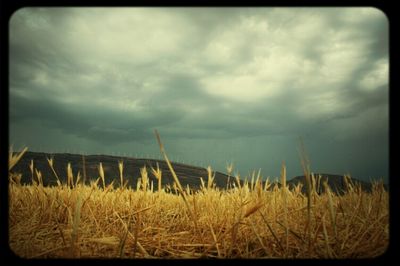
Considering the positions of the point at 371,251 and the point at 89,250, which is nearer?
the point at 371,251

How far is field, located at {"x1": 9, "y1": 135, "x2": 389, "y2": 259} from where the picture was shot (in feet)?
3.87

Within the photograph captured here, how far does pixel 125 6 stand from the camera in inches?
40.0

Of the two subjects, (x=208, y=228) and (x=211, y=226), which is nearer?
(x=211, y=226)

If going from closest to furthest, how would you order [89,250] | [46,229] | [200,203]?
[89,250], [46,229], [200,203]

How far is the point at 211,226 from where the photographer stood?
1.36m

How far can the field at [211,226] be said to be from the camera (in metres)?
1.18
